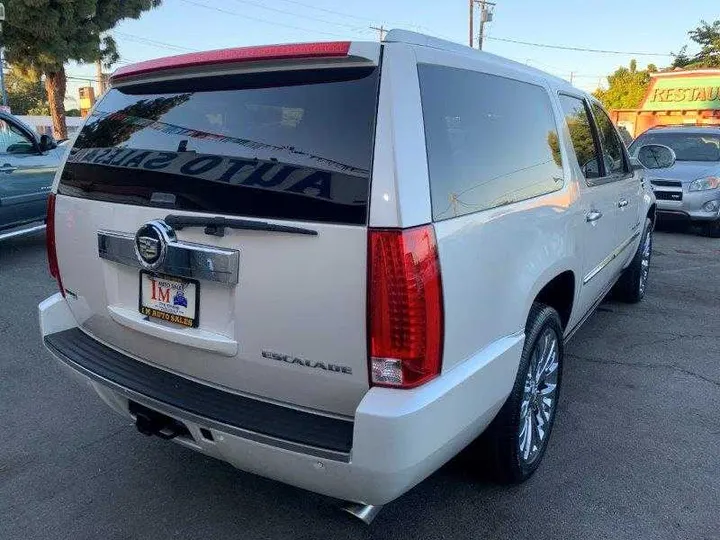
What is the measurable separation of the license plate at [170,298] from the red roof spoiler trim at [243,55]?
83cm

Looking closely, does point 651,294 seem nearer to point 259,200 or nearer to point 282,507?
point 282,507

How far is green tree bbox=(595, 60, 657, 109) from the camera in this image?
47.3 m

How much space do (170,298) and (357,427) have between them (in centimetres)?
91

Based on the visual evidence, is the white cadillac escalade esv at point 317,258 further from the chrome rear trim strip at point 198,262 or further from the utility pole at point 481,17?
the utility pole at point 481,17

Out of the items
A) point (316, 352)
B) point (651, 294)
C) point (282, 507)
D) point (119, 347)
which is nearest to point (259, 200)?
point (316, 352)

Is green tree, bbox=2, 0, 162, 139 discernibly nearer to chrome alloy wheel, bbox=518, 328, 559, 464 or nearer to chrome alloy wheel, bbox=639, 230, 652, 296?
chrome alloy wheel, bbox=639, 230, 652, 296

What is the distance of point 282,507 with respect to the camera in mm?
2627

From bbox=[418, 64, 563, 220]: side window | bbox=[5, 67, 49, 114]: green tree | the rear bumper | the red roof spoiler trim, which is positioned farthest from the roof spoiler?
bbox=[5, 67, 49, 114]: green tree

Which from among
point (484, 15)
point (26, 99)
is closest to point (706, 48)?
point (484, 15)

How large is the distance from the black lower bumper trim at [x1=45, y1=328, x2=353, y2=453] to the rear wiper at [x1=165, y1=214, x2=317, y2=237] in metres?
0.62

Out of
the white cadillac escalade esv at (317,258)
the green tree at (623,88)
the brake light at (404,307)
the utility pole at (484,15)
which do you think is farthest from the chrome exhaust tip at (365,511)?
the green tree at (623,88)

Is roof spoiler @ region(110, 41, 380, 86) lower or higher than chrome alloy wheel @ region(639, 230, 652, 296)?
higher

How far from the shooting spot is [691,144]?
10.6 m

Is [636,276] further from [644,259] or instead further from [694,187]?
[694,187]
